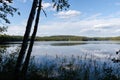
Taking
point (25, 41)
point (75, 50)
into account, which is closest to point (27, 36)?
point (25, 41)

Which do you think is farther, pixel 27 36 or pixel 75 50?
pixel 75 50

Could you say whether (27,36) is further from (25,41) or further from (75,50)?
(75,50)

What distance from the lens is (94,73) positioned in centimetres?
1602

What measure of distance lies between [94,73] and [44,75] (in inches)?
129

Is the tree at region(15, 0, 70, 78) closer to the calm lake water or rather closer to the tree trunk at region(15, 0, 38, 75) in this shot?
the tree trunk at region(15, 0, 38, 75)

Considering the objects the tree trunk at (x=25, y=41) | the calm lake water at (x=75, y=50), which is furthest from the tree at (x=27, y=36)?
the calm lake water at (x=75, y=50)

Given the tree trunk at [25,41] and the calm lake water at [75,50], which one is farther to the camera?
the calm lake water at [75,50]

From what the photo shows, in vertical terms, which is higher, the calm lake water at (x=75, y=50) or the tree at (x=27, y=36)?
the tree at (x=27, y=36)

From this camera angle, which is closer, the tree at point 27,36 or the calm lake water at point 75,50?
the tree at point 27,36

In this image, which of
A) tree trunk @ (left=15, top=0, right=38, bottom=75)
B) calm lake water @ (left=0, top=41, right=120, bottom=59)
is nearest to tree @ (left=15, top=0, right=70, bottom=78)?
tree trunk @ (left=15, top=0, right=38, bottom=75)

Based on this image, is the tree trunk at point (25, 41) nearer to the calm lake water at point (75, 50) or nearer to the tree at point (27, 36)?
the tree at point (27, 36)

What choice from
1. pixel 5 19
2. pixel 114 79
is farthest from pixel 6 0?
pixel 114 79

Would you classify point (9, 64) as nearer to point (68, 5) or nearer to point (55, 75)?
point (55, 75)

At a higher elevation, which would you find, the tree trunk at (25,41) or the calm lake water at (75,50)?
the tree trunk at (25,41)
